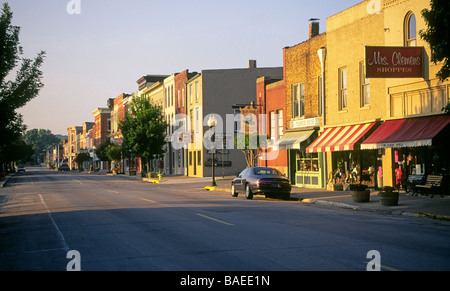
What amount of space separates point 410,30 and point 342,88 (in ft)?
19.8

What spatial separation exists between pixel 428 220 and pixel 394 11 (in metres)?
12.0

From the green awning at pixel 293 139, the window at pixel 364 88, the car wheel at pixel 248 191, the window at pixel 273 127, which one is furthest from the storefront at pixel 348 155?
the window at pixel 273 127

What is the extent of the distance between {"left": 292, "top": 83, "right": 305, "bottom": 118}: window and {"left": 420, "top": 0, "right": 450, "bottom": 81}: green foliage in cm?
1608

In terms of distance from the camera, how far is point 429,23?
15.5 metres

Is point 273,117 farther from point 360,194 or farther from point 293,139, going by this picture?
point 360,194

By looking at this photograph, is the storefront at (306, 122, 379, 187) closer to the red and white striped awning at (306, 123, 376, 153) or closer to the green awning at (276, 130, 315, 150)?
the red and white striped awning at (306, 123, 376, 153)

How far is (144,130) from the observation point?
5700 cm

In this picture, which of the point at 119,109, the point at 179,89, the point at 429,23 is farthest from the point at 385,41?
the point at 119,109

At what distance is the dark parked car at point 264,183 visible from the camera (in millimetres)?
22953

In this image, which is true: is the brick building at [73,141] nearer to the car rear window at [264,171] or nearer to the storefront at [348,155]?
the storefront at [348,155]

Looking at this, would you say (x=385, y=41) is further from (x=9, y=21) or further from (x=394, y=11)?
(x=9, y=21)

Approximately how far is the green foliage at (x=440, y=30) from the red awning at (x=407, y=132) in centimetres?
416

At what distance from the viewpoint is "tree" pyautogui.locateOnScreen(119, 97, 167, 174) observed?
56688mm

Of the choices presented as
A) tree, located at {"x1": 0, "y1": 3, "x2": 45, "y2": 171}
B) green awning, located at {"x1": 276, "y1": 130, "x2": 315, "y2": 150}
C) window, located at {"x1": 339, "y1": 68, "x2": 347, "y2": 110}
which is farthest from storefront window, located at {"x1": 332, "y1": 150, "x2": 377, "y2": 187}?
tree, located at {"x1": 0, "y1": 3, "x2": 45, "y2": 171}
